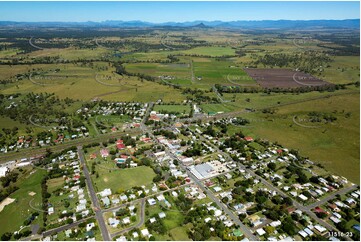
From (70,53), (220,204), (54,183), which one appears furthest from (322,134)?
(70,53)

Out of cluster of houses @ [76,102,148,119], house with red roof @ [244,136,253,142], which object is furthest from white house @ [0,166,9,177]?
house with red roof @ [244,136,253,142]

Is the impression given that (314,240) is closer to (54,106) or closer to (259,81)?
(54,106)

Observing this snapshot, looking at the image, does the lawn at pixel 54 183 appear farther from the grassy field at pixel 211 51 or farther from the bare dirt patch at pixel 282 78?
the grassy field at pixel 211 51

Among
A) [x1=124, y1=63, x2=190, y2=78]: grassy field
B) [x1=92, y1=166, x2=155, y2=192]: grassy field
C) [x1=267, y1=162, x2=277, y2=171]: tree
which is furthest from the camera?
[x1=124, y1=63, x2=190, y2=78]: grassy field

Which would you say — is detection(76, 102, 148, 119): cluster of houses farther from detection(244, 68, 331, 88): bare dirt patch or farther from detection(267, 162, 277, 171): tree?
detection(244, 68, 331, 88): bare dirt patch

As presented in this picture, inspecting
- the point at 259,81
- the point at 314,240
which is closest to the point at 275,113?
the point at 259,81

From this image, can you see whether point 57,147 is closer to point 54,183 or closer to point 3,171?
point 3,171
